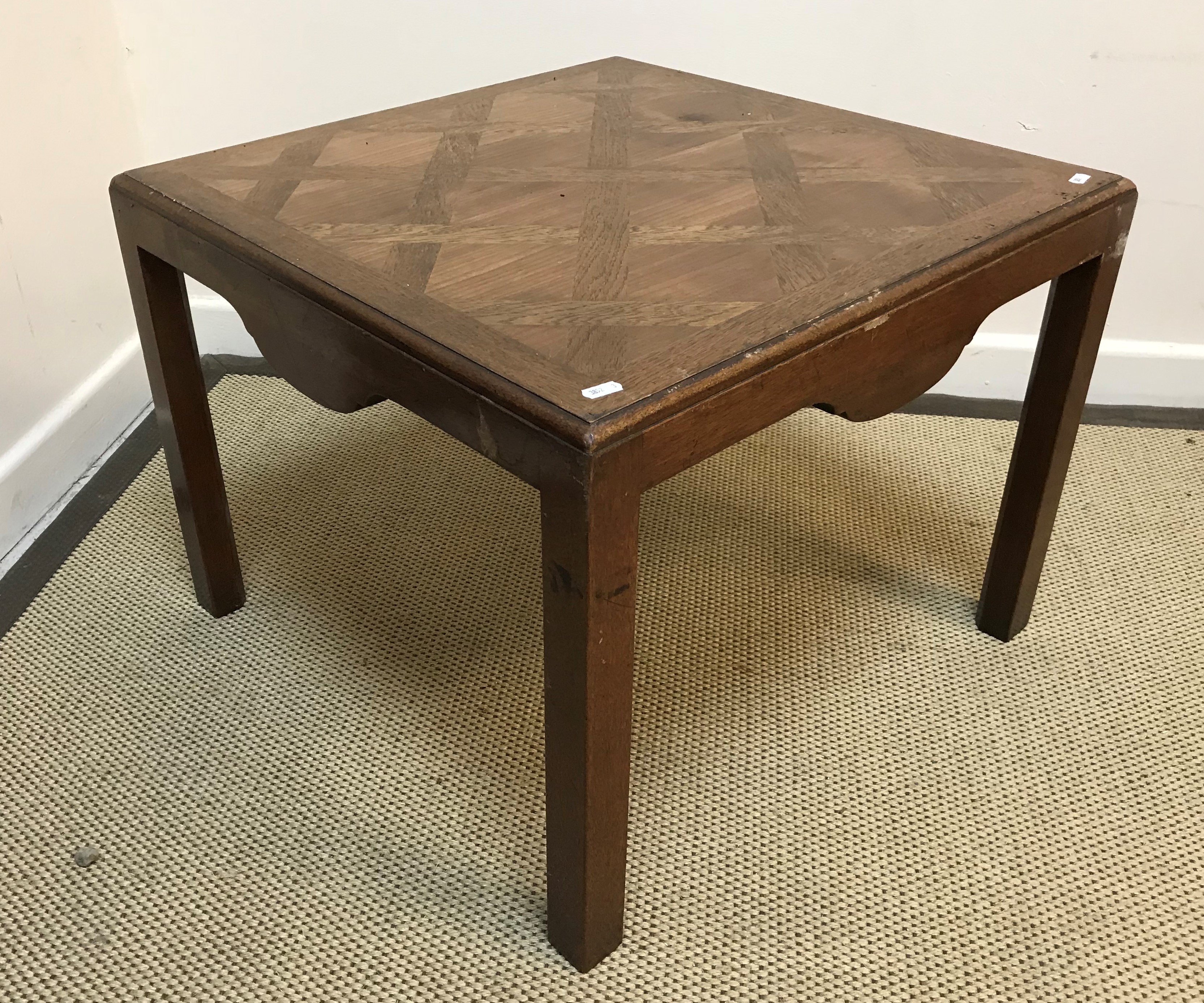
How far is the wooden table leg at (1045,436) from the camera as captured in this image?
98 cm

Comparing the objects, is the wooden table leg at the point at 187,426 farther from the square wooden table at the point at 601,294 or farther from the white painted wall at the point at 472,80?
the white painted wall at the point at 472,80

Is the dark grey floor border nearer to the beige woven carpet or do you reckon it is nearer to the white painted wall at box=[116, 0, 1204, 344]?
the beige woven carpet

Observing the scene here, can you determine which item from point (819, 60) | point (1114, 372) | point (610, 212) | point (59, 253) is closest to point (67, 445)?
point (59, 253)

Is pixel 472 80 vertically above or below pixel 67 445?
above

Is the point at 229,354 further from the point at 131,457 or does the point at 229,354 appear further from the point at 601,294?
the point at 601,294

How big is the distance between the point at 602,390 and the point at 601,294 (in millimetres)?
145

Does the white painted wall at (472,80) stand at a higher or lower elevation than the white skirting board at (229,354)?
higher

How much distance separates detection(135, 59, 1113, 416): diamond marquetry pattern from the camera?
740mm

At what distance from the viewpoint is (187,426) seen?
109 cm

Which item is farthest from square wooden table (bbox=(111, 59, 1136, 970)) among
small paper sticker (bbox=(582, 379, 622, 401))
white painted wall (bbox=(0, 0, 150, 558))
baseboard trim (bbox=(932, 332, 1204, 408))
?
baseboard trim (bbox=(932, 332, 1204, 408))

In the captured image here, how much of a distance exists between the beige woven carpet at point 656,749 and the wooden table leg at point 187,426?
2.3 inches

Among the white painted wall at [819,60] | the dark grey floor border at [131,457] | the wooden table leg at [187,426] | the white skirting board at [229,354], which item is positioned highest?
the white painted wall at [819,60]

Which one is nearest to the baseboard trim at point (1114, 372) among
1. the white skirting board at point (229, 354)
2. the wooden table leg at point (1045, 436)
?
the white skirting board at point (229, 354)

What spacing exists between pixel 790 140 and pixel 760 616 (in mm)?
492
